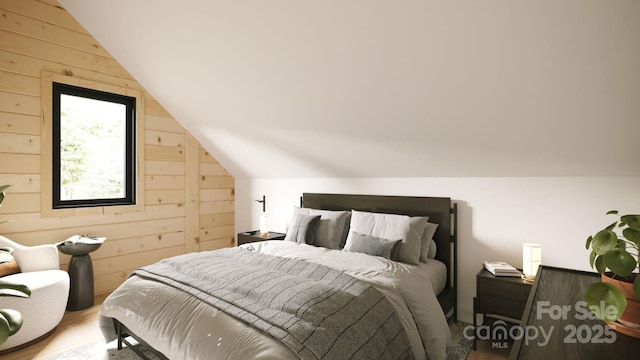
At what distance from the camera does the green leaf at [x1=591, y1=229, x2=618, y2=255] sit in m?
1.00

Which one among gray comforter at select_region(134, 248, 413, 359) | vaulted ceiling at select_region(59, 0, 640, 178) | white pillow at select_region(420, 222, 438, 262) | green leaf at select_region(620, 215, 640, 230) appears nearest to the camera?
green leaf at select_region(620, 215, 640, 230)

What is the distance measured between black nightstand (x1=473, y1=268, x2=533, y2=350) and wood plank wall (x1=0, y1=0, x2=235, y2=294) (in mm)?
3390

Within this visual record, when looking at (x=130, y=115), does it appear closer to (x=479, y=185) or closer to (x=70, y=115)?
(x=70, y=115)

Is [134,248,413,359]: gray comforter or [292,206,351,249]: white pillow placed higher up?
[292,206,351,249]: white pillow

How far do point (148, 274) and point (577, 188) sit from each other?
3.08 m

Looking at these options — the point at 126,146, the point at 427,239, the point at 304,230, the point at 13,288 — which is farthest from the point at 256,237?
the point at 13,288

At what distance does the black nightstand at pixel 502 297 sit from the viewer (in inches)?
89.2

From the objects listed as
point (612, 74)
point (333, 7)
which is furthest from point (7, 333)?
point (612, 74)

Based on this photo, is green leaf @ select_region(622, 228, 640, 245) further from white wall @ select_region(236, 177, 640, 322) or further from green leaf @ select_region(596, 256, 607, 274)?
white wall @ select_region(236, 177, 640, 322)

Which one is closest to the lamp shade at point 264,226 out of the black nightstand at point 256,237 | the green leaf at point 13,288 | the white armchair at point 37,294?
the black nightstand at point 256,237

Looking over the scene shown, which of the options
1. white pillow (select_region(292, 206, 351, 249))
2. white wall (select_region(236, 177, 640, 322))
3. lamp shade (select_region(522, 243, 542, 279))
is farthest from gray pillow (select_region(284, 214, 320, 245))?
lamp shade (select_region(522, 243, 542, 279))

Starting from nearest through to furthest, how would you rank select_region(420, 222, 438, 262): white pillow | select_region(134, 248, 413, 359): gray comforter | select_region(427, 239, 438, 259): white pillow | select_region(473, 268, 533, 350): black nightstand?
select_region(134, 248, 413, 359): gray comforter → select_region(473, 268, 533, 350): black nightstand → select_region(420, 222, 438, 262): white pillow → select_region(427, 239, 438, 259): white pillow

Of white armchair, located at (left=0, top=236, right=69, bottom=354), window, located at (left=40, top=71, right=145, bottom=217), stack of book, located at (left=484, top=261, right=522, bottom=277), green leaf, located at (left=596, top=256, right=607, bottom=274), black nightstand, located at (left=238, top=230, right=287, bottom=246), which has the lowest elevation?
white armchair, located at (left=0, top=236, right=69, bottom=354)

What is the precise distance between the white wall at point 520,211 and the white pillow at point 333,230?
0.46 meters
